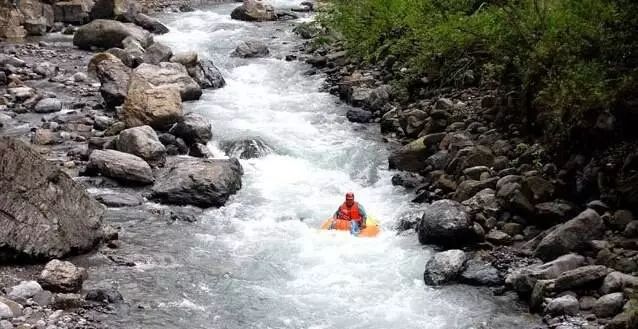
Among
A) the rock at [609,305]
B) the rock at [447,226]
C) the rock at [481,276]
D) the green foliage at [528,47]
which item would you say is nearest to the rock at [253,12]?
the green foliage at [528,47]

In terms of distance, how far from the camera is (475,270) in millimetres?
9836

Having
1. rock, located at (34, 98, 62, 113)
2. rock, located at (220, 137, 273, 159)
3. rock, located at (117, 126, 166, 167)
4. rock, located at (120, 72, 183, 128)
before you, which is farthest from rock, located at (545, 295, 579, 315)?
rock, located at (34, 98, 62, 113)

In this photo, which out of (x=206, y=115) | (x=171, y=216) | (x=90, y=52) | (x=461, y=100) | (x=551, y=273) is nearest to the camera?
(x=551, y=273)

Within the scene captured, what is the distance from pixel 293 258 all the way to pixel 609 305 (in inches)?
174

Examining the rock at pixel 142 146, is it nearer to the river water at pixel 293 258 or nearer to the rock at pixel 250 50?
the river water at pixel 293 258

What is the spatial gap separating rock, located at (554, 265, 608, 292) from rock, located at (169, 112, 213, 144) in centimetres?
810

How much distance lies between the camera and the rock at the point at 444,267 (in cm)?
976

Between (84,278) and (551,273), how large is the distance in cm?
581

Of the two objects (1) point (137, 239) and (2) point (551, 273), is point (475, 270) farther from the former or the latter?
(1) point (137, 239)

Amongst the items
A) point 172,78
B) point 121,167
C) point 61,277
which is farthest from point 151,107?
point 61,277

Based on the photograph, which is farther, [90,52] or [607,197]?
[90,52]

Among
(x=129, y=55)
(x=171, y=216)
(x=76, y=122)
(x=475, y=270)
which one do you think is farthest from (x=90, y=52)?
(x=475, y=270)

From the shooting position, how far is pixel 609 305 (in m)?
8.11

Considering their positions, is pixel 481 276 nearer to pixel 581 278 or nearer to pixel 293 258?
pixel 581 278
